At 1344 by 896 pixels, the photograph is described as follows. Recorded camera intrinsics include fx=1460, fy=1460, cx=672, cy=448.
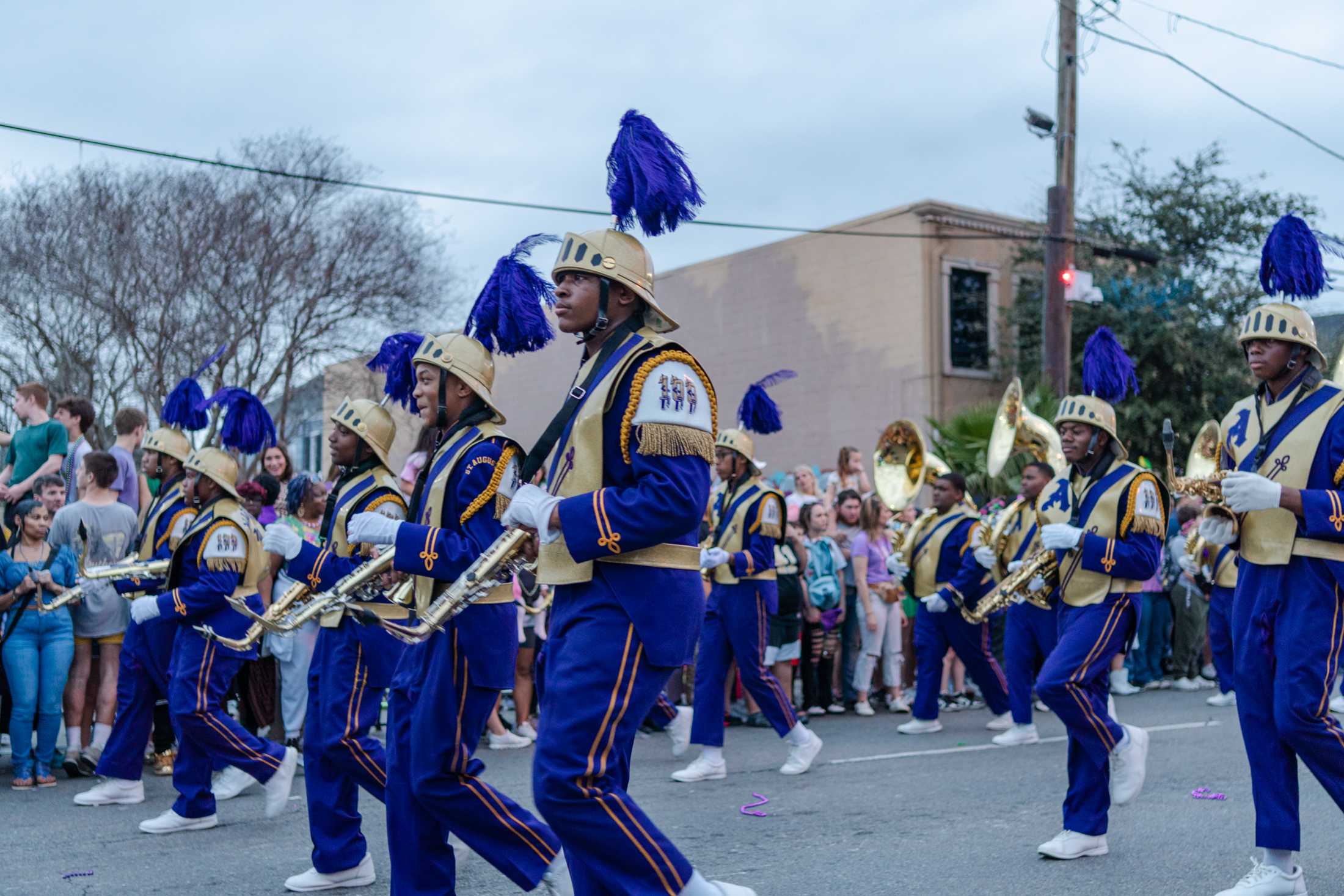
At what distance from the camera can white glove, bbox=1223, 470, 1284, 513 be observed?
505cm

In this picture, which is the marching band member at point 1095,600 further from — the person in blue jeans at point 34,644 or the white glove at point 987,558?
the person in blue jeans at point 34,644

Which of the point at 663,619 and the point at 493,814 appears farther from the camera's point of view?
the point at 493,814

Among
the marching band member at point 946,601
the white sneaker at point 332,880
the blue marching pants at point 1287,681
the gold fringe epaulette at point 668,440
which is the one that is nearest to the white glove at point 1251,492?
the blue marching pants at point 1287,681

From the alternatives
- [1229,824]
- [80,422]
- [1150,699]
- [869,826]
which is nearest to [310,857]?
[869,826]

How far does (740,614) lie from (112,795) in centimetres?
379

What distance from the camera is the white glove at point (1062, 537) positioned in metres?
6.60

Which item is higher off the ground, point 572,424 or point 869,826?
point 572,424

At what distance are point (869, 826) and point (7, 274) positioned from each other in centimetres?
1746

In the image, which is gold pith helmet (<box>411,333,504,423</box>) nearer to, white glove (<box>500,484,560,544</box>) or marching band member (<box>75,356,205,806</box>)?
white glove (<box>500,484,560,544</box>)

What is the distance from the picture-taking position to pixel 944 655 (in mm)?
11516

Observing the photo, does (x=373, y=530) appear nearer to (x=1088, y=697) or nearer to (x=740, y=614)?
(x=1088, y=697)

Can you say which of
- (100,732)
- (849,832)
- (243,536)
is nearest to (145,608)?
(243,536)

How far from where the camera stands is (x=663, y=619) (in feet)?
13.1

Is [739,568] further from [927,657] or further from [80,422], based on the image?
[80,422]
